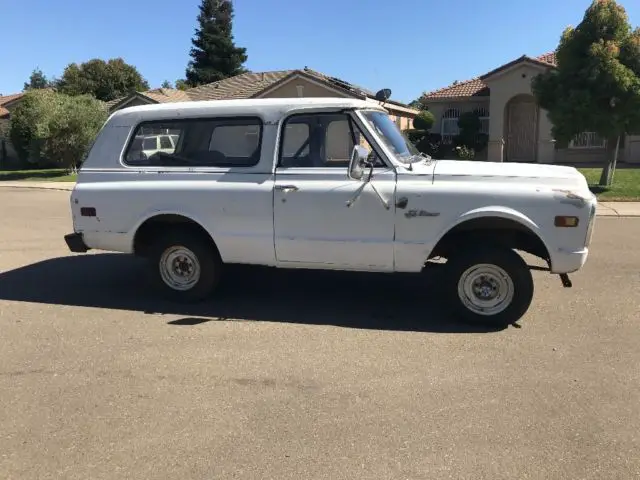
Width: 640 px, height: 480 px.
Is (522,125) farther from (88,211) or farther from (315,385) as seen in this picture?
(315,385)

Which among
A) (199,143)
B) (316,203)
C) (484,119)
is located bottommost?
(316,203)

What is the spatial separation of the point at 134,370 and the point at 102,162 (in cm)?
264

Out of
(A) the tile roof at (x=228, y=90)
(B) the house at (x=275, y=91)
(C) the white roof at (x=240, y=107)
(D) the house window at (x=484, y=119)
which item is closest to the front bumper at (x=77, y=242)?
(C) the white roof at (x=240, y=107)

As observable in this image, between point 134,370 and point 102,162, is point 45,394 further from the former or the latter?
point 102,162

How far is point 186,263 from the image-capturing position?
6105 millimetres

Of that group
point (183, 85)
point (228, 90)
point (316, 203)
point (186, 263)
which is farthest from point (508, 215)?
point (183, 85)

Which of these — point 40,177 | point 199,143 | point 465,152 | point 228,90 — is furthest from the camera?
point 228,90

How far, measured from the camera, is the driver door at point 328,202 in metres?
5.34

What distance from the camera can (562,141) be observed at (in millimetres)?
15195

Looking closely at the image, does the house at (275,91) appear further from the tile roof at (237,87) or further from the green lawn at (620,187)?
the green lawn at (620,187)

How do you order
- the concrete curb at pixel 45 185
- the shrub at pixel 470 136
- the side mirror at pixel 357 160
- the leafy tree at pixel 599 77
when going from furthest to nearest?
the shrub at pixel 470 136 < the concrete curb at pixel 45 185 < the leafy tree at pixel 599 77 < the side mirror at pixel 357 160

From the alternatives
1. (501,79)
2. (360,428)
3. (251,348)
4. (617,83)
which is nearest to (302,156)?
(251,348)

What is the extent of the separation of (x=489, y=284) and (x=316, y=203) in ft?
5.74

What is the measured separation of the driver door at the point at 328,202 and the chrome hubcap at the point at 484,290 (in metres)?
0.71
